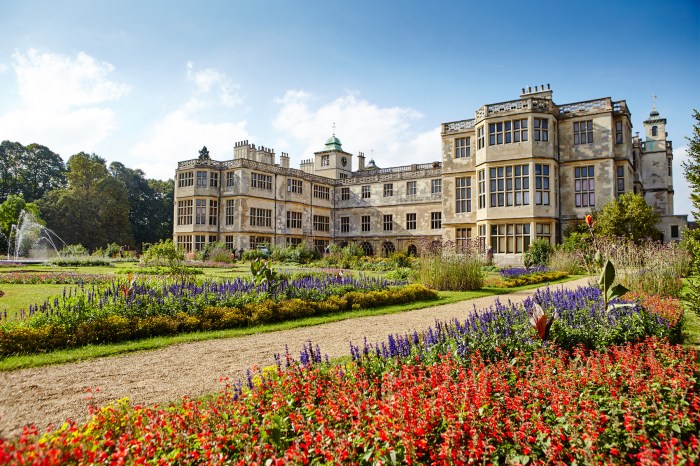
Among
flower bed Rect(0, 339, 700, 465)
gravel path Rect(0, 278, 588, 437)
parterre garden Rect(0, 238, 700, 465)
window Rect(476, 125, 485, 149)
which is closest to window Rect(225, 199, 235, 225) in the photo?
A: window Rect(476, 125, 485, 149)

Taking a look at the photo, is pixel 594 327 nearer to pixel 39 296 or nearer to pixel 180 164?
pixel 39 296

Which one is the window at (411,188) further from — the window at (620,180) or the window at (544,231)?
the window at (620,180)

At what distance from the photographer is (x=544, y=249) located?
2097 cm

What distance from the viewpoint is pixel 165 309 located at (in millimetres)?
7785

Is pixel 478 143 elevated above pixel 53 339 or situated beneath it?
elevated above

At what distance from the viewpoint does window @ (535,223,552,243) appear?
22.4 metres

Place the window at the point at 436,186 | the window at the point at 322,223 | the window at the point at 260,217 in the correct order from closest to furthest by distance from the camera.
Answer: the window at the point at 260,217, the window at the point at 436,186, the window at the point at 322,223

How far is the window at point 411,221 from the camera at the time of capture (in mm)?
33812

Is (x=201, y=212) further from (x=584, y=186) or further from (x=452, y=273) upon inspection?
(x=584, y=186)

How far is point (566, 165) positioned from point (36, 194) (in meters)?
48.1

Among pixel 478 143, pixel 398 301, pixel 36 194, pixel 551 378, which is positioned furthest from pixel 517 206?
pixel 36 194

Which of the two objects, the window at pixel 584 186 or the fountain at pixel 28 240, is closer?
the window at pixel 584 186

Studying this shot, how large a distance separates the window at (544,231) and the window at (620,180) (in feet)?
14.3

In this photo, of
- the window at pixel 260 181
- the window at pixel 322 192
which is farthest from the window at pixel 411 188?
the window at pixel 260 181
